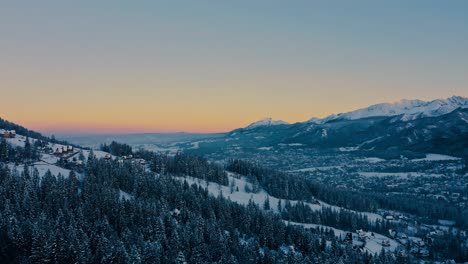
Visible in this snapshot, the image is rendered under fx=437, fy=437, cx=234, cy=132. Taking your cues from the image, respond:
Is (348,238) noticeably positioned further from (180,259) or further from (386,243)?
(180,259)

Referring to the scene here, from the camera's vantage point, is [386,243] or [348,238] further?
[386,243]

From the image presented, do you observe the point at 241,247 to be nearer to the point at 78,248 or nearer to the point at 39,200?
the point at 78,248

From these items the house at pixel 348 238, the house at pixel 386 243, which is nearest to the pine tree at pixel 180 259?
the house at pixel 348 238

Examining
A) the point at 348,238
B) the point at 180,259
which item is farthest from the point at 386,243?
the point at 180,259

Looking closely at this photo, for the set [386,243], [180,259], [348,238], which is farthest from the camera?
[386,243]

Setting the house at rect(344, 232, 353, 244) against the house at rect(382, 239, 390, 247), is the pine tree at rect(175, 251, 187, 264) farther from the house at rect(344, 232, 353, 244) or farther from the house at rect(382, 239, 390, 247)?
the house at rect(382, 239, 390, 247)

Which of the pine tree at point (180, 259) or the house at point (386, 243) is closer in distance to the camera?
the pine tree at point (180, 259)

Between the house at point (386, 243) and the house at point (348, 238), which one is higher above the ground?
the house at point (348, 238)

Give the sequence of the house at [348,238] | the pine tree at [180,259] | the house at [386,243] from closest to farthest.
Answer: the pine tree at [180,259] < the house at [348,238] < the house at [386,243]

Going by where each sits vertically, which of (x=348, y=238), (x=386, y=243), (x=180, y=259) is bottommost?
(x=386, y=243)

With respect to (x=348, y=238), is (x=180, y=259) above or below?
above

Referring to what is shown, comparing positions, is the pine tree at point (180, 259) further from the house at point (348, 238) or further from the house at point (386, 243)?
the house at point (386, 243)

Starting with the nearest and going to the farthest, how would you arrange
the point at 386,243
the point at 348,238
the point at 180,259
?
the point at 180,259 → the point at 348,238 → the point at 386,243

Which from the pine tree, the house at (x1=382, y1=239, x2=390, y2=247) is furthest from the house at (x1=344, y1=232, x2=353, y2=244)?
the pine tree
